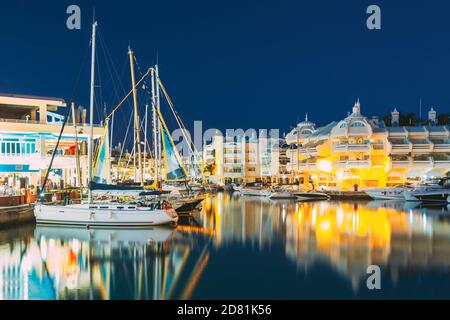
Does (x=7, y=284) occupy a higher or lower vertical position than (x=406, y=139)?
lower

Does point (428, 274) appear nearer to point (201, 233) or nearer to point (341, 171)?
point (201, 233)

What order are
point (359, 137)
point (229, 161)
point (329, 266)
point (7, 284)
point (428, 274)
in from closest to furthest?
point (7, 284) → point (428, 274) → point (329, 266) → point (359, 137) → point (229, 161)

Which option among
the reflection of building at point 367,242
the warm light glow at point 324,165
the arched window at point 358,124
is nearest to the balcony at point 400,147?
the arched window at point 358,124

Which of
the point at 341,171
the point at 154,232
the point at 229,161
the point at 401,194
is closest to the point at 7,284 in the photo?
the point at 154,232

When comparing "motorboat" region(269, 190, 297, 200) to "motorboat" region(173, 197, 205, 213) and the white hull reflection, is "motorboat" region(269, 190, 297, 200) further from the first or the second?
the white hull reflection

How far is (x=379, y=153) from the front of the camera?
65.6 m

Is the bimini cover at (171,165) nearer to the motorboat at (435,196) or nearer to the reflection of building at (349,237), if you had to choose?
the reflection of building at (349,237)

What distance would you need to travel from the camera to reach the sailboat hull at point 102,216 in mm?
28078

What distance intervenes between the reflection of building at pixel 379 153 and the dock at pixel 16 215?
4900cm

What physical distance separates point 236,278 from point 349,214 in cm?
2508

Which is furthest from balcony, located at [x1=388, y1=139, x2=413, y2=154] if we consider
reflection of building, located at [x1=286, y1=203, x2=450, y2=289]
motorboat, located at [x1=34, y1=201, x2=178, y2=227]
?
motorboat, located at [x1=34, y1=201, x2=178, y2=227]

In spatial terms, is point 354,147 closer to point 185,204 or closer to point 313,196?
point 313,196

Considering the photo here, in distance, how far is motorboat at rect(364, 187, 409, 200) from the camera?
2206 inches

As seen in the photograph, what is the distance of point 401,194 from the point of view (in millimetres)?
55656
